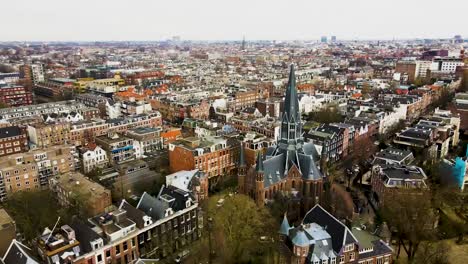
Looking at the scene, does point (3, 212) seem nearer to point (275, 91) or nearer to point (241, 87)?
point (241, 87)

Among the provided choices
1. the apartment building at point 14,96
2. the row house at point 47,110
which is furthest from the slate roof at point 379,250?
the apartment building at point 14,96

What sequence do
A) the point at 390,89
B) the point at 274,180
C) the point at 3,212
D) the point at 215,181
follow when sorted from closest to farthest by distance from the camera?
the point at 3,212 → the point at 274,180 → the point at 215,181 → the point at 390,89

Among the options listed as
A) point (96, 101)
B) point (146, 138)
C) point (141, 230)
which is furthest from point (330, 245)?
point (96, 101)

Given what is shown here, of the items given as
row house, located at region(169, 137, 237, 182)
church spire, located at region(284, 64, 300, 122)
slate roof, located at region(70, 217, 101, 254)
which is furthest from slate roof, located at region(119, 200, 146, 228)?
church spire, located at region(284, 64, 300, 122)

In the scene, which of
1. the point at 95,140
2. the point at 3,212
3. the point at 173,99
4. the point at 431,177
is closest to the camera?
the point at 3,212

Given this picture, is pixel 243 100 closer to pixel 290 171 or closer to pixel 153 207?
pixel 290 171

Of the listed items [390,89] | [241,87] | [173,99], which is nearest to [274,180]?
[173,99]
